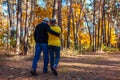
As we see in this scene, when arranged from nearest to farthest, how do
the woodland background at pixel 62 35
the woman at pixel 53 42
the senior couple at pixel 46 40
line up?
1. the senior couple at pixel 46 40
2. the woman at pixel 53 42
3. the woodland background at pixel 62 35

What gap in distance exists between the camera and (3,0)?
44844 millimetres

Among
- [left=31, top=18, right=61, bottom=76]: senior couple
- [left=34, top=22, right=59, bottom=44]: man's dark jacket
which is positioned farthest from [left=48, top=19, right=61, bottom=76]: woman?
[left=34, top=22, right=59, bottom=44]: man's dark jacket

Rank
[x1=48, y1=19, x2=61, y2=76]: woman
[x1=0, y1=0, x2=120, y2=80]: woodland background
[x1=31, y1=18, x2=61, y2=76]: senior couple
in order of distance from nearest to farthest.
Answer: [x1=31, y1=18, x2=61, y2=76]: senior couple → [x1=48, y1=19, x2=61, y2=76]: woman → [x1=0, y1=0, x2=120, y2=80]: woodland background

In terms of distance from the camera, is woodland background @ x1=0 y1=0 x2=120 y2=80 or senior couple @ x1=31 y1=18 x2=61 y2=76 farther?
woodland background @ x1=0 y1=0 x2=120 y2=80

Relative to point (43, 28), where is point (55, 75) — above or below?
below

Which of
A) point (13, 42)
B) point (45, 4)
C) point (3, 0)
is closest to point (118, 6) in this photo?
point (45, 4)

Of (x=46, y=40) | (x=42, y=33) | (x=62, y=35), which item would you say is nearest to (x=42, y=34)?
(x=42, y=33)

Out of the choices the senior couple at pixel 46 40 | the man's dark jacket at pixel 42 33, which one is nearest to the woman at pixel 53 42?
the senior couple at pixel 46 40

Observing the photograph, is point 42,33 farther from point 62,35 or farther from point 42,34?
point 62,35

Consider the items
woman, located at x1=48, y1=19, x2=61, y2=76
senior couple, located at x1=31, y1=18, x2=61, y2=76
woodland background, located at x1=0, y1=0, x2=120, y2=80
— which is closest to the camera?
senior couple, located at x1=31, y1=18, x2=61, y2=76

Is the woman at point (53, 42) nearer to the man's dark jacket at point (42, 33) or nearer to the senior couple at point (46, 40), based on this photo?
the senior couple at point (46, 40)

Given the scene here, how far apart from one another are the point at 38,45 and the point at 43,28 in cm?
62

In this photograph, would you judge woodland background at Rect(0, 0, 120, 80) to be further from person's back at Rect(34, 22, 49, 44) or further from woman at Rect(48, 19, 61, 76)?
person's back at Rect(34, 22, 49, 44)

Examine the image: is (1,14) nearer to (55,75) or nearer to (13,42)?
(13,42)
